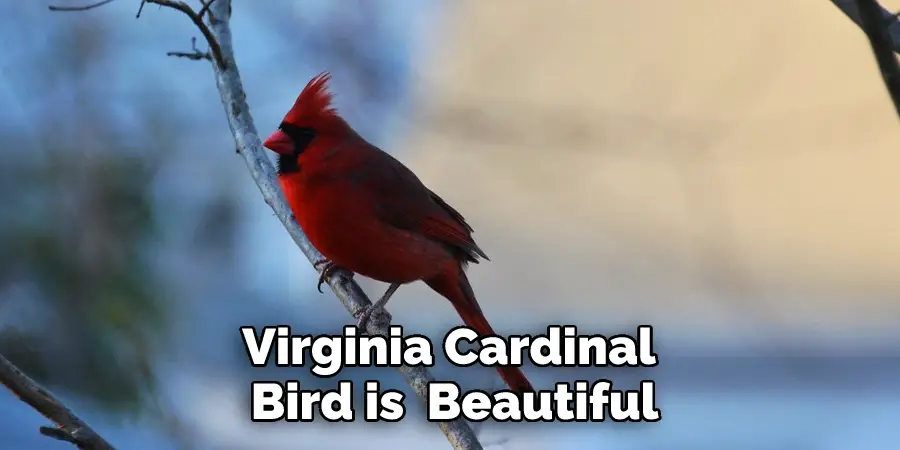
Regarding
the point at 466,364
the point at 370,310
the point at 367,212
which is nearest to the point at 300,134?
the point at 367,212

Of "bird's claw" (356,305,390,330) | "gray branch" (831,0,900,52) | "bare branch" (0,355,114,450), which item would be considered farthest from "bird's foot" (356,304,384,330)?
"gray branch" (831,0,900,52)

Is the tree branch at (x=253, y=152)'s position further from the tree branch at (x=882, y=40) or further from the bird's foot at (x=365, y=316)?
the tree branch at (x=882, y=40)

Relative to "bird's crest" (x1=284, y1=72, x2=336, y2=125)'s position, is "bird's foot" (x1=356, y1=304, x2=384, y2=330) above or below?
below

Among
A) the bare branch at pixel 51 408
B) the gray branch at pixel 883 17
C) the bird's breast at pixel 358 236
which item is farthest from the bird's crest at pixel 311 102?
the gray branch at pixel 883 17

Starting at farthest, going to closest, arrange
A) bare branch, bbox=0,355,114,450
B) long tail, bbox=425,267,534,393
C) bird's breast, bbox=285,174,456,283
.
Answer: long tail, bbox=425,267,534,393
bird's breast, bbox=285,174,456,283
bare branch, bbox=0,355,114,450

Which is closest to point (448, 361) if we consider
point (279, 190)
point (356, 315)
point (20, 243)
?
point (356, 315)

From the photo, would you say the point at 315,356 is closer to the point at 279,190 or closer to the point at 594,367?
the point at 279,190

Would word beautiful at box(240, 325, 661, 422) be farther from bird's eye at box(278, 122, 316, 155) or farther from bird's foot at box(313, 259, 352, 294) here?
bird's eye at box(278, 122, 316, 155)

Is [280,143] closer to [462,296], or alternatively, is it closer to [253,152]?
[253,152]

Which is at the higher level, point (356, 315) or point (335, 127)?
point (335, 127)
